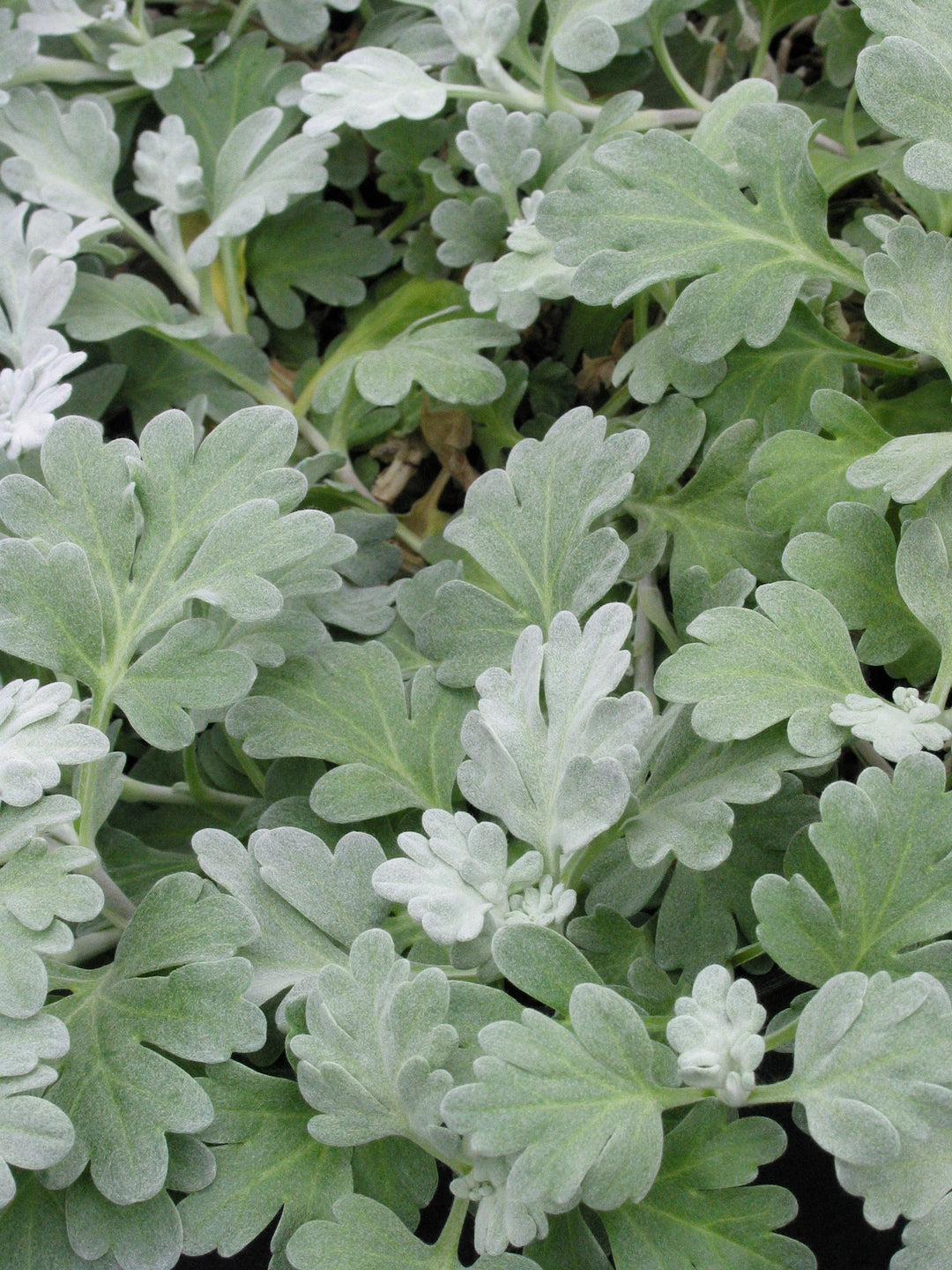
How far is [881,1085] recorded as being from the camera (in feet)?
1.74

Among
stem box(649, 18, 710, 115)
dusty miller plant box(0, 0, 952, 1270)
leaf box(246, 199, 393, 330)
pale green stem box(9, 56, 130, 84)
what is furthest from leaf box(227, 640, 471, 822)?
pale green stem box(9, 56, 130, 84)

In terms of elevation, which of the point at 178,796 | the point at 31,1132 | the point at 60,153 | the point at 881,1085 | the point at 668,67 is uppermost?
the point at 668,67

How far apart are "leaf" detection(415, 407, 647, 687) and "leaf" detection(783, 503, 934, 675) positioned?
125 mm

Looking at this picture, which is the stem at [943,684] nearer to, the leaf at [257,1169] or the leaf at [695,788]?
the leaf at [695,788]

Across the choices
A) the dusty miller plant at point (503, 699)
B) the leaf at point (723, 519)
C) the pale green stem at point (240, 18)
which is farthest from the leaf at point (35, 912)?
the pale green stem at point (240, 18)

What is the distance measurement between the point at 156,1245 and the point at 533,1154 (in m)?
0.24

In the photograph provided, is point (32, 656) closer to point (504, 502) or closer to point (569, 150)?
point (504, 502)

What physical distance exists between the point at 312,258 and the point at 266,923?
0.70 metres

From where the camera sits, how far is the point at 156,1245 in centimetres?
63

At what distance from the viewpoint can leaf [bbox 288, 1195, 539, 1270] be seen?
59 cm

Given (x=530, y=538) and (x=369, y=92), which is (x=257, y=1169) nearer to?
(x=530, y=538)

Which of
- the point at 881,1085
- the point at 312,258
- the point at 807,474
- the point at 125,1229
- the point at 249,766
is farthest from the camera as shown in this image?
the point at 312,258

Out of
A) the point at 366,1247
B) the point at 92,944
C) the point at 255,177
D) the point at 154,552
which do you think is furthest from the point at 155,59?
the point at 366,1247

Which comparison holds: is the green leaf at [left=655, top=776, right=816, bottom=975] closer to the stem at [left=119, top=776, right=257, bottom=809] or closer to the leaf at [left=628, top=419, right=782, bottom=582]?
the leaf at [left=628, top=419, right=782, bottom=582]
